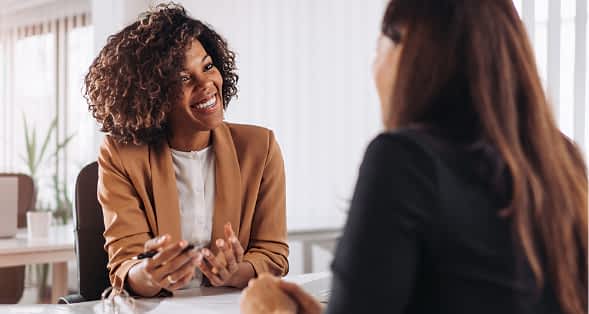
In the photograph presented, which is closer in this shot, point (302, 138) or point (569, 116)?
point (569, 116)

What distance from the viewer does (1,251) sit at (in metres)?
2.73

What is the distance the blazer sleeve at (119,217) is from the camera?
1726mm

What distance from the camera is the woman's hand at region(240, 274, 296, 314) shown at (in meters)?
1.01

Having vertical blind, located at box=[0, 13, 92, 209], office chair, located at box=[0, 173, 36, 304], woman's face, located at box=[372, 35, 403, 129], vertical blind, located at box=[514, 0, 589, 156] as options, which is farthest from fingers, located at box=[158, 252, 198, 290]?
vertical blind, located at box=[0, 13, 92, 209]

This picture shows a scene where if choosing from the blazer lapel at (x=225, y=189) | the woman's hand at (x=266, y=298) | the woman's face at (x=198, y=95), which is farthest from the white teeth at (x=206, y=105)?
the woman's hand at (x=266, y=298)

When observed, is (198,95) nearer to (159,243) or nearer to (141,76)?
(141,76)

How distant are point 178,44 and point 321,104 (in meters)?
1.91

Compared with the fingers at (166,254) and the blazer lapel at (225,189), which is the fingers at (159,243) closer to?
the fingers at (166,254)

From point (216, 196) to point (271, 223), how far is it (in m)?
0.17

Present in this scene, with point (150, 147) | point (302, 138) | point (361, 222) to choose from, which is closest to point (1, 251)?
point (150, 147)

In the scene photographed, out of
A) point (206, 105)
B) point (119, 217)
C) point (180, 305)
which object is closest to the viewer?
point (180, 305)

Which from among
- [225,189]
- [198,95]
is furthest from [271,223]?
[198,95]

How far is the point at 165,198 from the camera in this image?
1.81m

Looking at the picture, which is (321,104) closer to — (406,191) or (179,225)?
(179,225)
